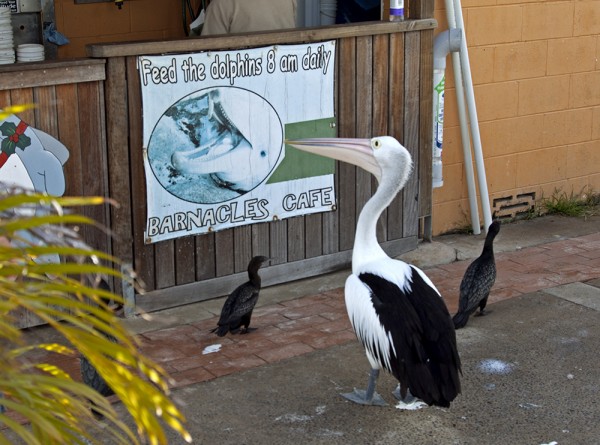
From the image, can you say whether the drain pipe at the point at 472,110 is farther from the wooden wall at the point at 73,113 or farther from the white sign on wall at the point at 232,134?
the wooden wall at the point at 73,113

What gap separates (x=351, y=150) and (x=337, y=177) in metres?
1.64

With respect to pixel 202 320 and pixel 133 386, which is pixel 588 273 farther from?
pixel 133 386

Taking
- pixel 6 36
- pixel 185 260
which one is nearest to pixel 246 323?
pixel 185 260

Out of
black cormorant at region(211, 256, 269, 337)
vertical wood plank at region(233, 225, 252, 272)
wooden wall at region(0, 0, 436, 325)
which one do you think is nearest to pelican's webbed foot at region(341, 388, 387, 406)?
black cormorant at region(211, 256, 269, 337)

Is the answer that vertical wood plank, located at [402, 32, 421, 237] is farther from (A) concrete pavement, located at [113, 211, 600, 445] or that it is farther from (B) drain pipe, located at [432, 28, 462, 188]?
(A) concrete pavement, located at [113, 211, 600, 445]

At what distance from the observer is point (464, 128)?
8195mm

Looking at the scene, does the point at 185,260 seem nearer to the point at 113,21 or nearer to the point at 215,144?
the point at 215,144

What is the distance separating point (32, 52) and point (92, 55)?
178 cm

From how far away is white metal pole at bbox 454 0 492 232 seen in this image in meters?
7.90

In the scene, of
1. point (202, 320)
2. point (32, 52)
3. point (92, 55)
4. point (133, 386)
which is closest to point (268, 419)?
point (202, 320)

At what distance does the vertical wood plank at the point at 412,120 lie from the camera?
7559mm

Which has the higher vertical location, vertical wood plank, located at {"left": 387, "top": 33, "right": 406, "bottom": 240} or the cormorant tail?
vertical wood plank, located at {"left": 387, "top": 33, "right": 406, "bottom": 240}

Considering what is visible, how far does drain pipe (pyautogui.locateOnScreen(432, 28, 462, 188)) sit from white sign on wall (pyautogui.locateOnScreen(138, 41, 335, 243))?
3.62ft

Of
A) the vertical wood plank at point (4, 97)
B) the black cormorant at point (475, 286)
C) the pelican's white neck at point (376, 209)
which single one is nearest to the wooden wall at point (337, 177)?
the vertical wood plank at point (4, 97)
